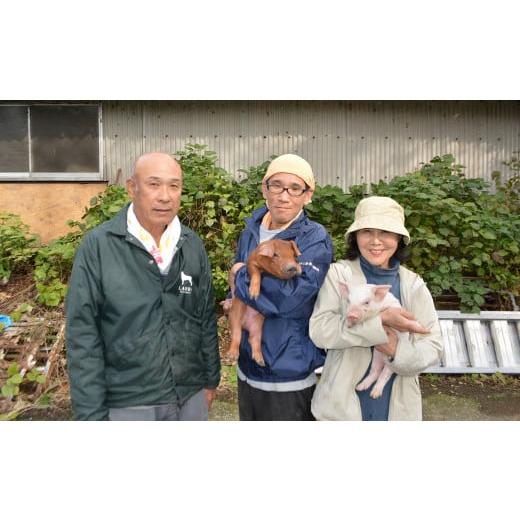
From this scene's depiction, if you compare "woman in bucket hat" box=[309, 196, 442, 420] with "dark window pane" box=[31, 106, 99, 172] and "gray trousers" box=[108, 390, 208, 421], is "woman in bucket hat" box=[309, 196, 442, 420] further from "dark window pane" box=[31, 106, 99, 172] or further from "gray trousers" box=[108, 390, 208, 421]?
"dark window pane" box=[31, 106, 99, 172]

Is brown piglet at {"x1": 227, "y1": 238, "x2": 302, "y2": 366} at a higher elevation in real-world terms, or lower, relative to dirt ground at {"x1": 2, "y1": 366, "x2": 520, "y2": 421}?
higher

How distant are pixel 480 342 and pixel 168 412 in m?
3.99

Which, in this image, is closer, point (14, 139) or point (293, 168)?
point (293, 168)

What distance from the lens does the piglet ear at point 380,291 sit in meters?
2.56

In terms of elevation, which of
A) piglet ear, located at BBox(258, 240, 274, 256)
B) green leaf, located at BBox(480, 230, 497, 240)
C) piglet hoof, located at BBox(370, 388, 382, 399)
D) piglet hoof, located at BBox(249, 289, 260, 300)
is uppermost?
green leaf, located at BBox(480, 230, 497, 240)

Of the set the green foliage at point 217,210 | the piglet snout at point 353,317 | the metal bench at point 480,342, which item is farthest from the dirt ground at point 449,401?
the piglet snout at point 353,317

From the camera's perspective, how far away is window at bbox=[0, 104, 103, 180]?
6977mm

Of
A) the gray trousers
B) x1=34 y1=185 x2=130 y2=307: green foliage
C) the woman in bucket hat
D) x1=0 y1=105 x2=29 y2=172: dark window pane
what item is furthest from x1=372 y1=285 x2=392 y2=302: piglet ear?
x1=0 y1=105 x2=29 y2=172: dark window pane

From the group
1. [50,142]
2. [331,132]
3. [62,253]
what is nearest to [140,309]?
[62,253]

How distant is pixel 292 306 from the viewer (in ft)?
8.68

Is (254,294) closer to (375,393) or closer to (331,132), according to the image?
(375,393)

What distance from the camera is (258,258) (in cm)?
263

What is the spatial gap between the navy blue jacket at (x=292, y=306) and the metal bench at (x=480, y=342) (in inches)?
130

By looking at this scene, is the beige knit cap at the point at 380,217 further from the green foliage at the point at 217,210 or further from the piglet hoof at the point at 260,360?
the green foliage at the point at 217,210
